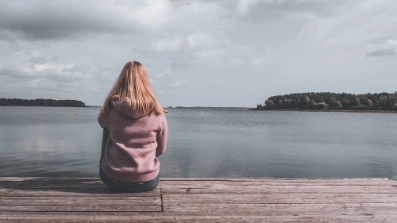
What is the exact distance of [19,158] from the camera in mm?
18641

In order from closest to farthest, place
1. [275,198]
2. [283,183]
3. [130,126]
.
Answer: [130,126] → [275,198] → [283,183]

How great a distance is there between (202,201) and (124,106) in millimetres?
1638

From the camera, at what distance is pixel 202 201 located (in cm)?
477

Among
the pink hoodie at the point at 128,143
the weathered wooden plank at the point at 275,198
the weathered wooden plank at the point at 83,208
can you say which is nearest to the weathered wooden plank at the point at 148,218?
the weathered wooden plank at the point at 83,208

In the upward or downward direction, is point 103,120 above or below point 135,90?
below

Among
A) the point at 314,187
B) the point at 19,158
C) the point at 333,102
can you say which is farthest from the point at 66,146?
the point at 333,102

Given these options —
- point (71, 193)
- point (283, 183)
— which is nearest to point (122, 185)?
point (71, 193)

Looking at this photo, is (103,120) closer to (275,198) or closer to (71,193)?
(71,193)

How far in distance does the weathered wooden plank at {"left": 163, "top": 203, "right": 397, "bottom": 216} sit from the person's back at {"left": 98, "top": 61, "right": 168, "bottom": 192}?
66 cm

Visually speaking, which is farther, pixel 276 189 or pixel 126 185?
pixel 276 189

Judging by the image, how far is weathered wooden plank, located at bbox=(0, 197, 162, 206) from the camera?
4504 mm

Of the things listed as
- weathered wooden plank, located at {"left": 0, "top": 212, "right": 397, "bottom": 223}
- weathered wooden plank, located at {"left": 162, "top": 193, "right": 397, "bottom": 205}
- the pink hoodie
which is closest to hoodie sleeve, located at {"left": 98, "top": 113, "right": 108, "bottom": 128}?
the pink hoodie

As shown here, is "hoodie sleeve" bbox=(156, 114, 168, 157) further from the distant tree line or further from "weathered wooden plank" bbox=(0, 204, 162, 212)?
the distant tree line

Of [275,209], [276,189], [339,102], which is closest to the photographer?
[275,209]
